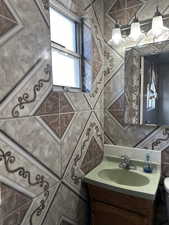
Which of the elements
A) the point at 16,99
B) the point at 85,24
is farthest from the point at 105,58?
the point at 16,99

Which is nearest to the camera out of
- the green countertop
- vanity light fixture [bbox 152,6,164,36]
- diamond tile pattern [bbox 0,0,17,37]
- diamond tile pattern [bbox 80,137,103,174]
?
diamond tile pattern [bbox 0,0,17,37]

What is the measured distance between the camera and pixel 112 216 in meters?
1.32

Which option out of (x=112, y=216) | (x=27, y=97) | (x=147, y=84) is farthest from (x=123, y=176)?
(x=27, y=97)

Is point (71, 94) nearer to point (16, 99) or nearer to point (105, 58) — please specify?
point (16, 99)

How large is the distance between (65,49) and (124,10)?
778 mm

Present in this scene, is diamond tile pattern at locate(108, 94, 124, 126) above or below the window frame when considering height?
below

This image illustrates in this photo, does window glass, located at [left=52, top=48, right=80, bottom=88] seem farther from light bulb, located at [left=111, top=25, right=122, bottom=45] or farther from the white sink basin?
the white sink basin

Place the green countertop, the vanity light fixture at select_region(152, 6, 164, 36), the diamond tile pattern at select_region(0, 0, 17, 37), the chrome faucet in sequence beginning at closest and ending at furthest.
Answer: the diamond tile pattern at select_region(0, 0, 17, 37) → the green countertop → the vanity light fixture at select_region(152, 6, 164, 36) → the chrome faucet

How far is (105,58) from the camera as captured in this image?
169 cm

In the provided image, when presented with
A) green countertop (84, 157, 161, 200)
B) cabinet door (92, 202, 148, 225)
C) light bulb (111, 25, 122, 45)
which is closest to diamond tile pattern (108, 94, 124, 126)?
green countertop (84, 157, 161, 200)

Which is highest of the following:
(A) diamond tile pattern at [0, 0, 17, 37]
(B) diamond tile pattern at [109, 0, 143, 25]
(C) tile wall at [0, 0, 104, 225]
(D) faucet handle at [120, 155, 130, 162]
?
(B) diamond tile pattern at [109, 0, 143, 25]

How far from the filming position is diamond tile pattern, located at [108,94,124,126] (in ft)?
5.40

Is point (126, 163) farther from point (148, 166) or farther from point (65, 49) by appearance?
point (65, 49)

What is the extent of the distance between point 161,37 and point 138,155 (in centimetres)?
110
